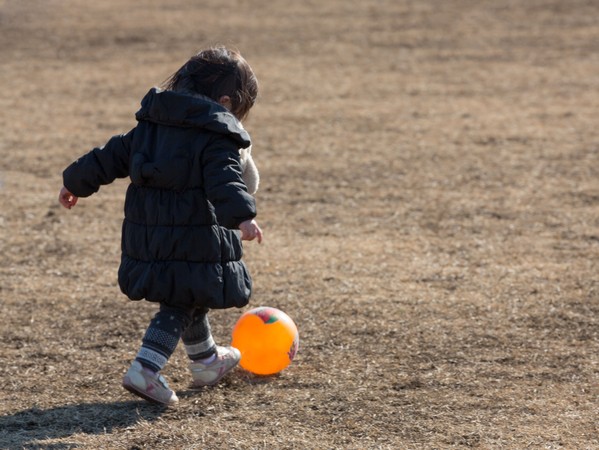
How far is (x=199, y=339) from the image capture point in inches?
180

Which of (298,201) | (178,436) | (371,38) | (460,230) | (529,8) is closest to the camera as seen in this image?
(178,436)

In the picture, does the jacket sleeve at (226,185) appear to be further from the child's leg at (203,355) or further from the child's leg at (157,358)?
the child's leg at (203,355)

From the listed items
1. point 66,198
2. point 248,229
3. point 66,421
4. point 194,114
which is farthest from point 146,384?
point 194,114

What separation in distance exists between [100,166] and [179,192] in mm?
374

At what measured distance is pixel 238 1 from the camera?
1667cm

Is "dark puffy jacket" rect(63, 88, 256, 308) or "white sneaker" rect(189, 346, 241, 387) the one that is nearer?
"dark puffy jacket" rect(63, 88, 256, 308)

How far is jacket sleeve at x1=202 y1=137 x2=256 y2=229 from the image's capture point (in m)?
4.04

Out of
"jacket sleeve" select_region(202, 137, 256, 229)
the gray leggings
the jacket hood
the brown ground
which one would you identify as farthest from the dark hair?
the brown ground

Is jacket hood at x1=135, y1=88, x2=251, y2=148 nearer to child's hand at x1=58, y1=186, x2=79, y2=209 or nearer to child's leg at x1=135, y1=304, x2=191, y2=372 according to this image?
child's hand at x1=58, y1=186, x2=79, y2=209

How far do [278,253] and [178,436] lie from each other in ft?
9.14

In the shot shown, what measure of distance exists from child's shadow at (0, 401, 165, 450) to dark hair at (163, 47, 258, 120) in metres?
1.34

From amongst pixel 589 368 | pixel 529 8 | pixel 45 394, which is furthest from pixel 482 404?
pixel 529 8

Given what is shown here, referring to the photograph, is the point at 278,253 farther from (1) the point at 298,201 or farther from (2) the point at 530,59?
(2) the point at 530,59

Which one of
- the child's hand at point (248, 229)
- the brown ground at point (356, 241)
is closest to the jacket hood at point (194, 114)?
the child's hand at point (248, 229)
